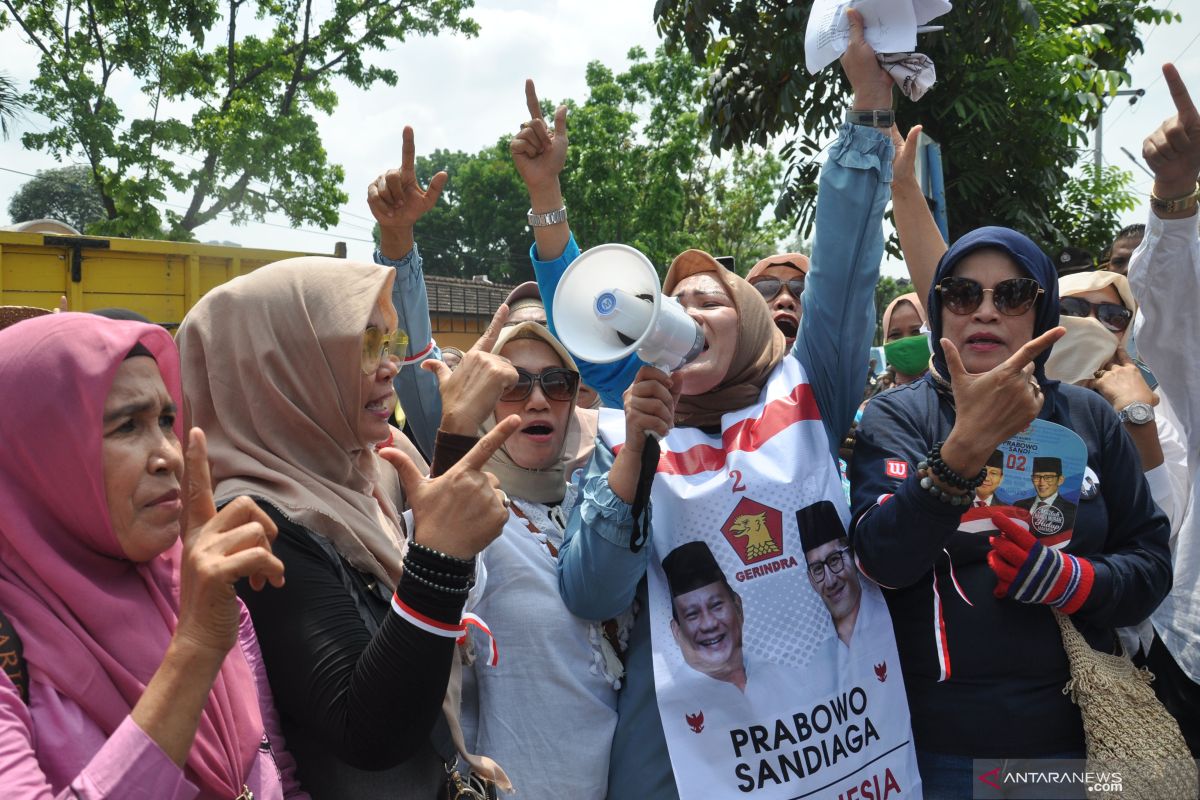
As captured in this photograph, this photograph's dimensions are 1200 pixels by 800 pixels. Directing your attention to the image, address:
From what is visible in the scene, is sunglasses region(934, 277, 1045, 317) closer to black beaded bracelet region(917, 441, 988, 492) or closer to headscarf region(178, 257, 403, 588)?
black beaded bracelet region(917, 441, 988, 492)

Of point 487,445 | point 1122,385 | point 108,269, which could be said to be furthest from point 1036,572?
point 108,269

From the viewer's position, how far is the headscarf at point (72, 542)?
1.49m

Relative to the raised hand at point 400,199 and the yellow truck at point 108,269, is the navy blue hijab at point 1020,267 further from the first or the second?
the yellow truck at point 108,269

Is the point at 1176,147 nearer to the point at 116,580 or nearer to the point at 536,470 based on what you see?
the point at 536,470

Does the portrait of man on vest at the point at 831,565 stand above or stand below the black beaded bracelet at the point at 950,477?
below

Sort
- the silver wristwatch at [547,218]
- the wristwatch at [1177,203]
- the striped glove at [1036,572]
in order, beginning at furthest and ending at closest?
the silver wristwatch at [547,218], the wristwatch at [1177,203], the striped glove at [1036,572]

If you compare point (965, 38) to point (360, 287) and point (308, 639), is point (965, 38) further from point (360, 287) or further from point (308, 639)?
point (308, 639)

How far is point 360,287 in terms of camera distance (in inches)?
87.4

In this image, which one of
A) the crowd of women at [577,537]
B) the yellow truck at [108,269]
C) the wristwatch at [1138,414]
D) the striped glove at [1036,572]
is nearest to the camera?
the crowd of women at [577,537]

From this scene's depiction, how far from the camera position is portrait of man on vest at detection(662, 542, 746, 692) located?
2109 mm

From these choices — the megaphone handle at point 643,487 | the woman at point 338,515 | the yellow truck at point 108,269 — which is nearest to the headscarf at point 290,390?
the woman at point 338,515

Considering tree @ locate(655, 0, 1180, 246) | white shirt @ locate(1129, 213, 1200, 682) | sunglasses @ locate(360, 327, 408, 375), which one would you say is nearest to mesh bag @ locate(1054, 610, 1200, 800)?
white shirt @ locate(1129, 213, 1200, 682)

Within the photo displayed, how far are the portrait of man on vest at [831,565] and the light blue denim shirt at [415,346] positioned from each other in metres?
1.39

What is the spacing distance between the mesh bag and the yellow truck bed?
23.9ft
